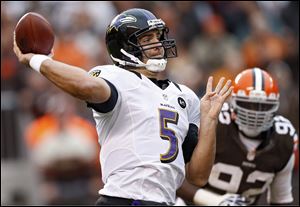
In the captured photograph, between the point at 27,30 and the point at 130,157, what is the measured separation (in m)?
0.92

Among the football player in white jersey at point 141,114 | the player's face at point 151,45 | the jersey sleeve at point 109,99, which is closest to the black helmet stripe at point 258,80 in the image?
the football player in white jersey at point 141,114

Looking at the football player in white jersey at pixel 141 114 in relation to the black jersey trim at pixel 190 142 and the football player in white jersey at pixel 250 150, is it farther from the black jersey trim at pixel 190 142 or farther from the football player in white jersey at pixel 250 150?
the football player in white jersey at pixel 250 150

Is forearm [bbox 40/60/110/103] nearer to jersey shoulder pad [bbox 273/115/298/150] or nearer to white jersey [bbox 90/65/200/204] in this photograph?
white jersey [bbox 90/65/200/204]

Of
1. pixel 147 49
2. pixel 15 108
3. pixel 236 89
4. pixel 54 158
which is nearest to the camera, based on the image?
pixel 147 49

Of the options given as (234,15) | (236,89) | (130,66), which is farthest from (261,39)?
(130,66)

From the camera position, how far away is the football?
444cm

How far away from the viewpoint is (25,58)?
4.41 m

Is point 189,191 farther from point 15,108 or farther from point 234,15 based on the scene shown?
point 234,15

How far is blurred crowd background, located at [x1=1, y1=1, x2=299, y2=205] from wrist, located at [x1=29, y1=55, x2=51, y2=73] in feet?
12.9

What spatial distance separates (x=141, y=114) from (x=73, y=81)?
50 centimetres

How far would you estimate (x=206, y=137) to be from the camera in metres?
4.82

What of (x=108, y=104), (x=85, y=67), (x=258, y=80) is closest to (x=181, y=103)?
(x=108, y=104)

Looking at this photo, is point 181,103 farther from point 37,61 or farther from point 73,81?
point 37,61

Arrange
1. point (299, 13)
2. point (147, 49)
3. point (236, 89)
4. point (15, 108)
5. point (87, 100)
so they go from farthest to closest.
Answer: point (299, 13) → point (15, 108) → point (236, 89) → point (147, 49) → point (87, 100)
